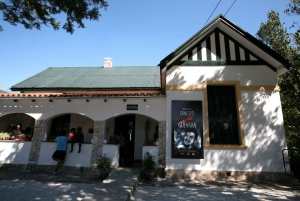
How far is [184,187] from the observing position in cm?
622

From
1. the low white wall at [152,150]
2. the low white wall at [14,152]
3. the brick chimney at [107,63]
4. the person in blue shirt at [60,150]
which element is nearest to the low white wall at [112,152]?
the low white wall at [152,150]

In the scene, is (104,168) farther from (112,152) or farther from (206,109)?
(206,109)

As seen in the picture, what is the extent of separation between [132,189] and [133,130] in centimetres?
561

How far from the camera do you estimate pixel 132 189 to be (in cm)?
542

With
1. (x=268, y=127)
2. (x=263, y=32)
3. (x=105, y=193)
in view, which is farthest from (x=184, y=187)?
(x=263, y=32)

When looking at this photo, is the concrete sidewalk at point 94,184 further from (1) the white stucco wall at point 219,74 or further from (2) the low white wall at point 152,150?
(1) the white stucco wall at point 219,74

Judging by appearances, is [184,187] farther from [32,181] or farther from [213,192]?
[32,181]

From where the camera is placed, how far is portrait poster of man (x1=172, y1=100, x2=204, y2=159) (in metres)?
7.47

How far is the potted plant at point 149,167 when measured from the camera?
22.7ft

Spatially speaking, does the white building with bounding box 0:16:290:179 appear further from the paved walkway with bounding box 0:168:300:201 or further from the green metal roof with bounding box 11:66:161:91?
the green metal roof with bounding box 11:66:161:91

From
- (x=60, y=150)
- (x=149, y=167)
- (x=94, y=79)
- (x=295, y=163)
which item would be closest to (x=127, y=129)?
(x=60, y=150)

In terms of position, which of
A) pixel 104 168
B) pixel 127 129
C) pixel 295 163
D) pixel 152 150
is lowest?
pixel 104 168

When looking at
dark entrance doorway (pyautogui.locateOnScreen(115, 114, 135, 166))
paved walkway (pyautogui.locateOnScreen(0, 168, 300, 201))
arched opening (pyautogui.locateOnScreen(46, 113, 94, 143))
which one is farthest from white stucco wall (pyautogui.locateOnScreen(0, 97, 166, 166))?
dark entrance doorway (pyautogui.locateOnScreen(115, 114, 135, 166))

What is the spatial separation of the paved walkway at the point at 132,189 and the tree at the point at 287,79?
571 centimetres
